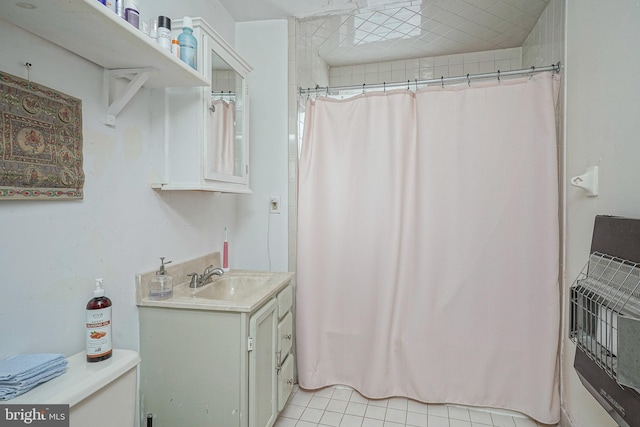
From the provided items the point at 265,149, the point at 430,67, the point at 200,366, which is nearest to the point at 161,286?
the point at 200,366

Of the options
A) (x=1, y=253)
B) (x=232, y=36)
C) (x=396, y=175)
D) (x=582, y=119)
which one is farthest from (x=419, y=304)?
(x=232, y=36)

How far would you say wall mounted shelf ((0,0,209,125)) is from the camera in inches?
31.7

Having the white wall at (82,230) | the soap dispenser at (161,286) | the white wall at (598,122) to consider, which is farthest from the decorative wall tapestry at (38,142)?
the white wall at (598,122)

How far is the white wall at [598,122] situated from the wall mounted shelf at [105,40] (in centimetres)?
159

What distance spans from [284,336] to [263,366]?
295 mm

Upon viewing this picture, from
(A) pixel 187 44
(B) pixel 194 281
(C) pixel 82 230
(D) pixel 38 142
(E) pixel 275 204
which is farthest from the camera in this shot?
(E) pixel 275 204

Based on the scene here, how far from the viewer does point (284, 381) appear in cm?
174

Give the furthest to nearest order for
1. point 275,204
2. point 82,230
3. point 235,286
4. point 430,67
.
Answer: point 430,67
point 275,204
point 235,286
point 82,230

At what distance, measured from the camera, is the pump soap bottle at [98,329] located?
3.33 ft

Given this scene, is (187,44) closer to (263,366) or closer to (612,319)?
(263,366)

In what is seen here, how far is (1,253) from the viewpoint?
0.89 meters

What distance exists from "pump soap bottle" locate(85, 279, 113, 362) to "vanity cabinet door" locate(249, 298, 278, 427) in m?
0.50

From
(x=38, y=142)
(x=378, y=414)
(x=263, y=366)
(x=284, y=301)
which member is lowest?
(x=378, y=414)

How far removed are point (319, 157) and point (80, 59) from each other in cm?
129
